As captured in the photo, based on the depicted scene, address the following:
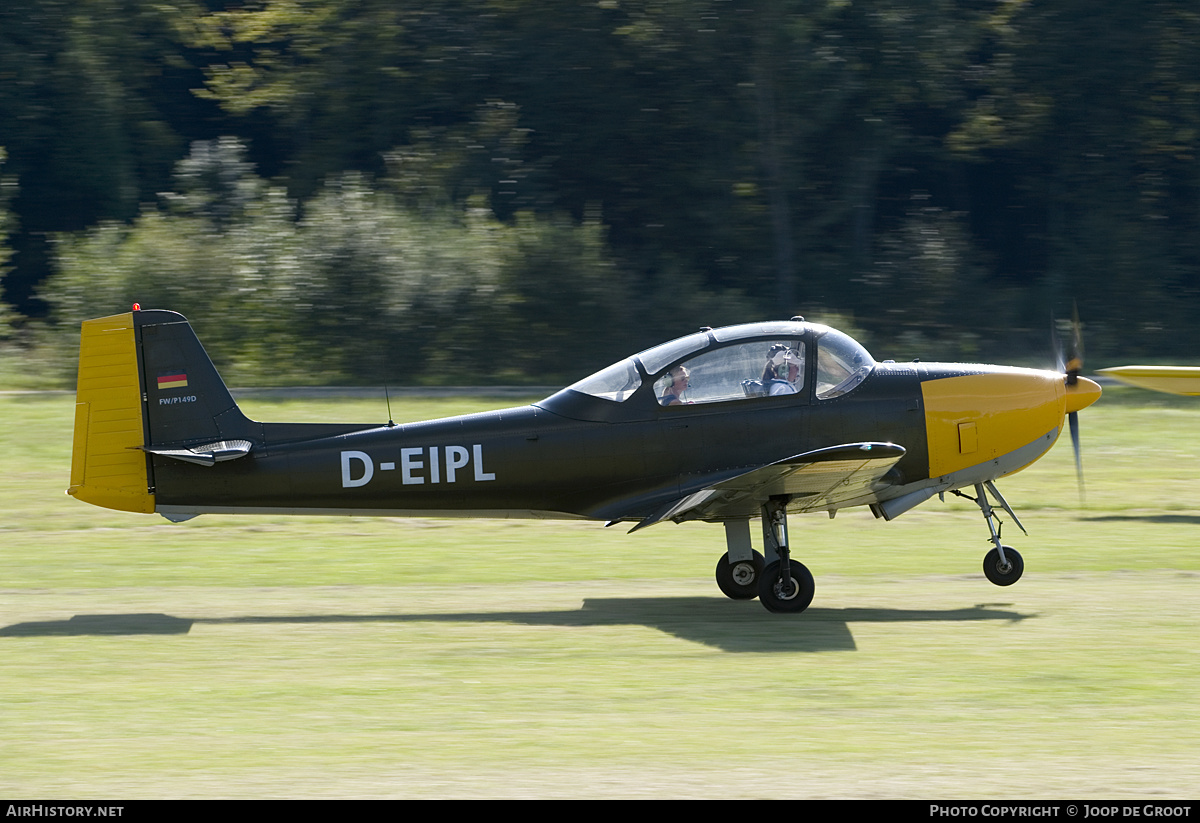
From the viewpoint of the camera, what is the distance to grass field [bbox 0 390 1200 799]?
263 inches

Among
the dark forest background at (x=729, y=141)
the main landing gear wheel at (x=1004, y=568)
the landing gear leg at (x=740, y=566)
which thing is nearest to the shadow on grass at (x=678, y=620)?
the landing gear leg at (x=740, y=566)

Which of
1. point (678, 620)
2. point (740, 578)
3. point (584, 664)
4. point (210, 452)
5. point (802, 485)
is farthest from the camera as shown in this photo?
point (740, 578)

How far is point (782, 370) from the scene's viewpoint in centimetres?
1077

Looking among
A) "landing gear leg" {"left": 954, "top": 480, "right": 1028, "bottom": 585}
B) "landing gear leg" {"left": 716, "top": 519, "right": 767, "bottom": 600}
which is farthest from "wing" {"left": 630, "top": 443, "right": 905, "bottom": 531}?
"landing gear leg" {"left": 954, "top": 480, "right": 1028, "bottom": 585}

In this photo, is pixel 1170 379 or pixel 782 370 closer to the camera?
pixel 782 370

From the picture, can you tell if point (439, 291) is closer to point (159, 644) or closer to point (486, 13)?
point (486, 13)

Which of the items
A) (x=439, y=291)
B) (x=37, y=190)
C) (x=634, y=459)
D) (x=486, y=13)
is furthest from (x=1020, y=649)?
(x=37, y=190)

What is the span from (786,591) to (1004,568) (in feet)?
6.66

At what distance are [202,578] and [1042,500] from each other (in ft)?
33.1

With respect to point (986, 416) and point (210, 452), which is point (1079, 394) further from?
point (210, 452)

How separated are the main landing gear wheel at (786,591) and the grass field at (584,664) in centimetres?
12

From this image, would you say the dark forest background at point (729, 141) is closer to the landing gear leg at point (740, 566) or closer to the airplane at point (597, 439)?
the landing gear leg at point (740, 566)

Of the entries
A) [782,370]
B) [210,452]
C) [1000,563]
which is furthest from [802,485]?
[210,452]

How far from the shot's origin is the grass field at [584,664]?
21.9 feet
